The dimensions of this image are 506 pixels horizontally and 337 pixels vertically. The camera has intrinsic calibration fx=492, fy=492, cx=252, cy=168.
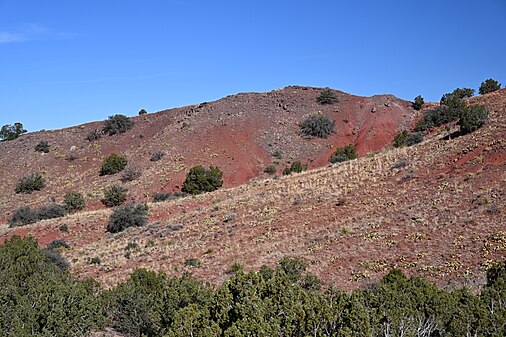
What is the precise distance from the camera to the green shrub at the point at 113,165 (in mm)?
56438

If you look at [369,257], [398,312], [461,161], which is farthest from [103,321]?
[461,161]

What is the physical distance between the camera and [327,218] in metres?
27.9

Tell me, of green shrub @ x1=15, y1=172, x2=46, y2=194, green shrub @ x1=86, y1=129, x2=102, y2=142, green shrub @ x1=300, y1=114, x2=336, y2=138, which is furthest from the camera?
green shrub @ x1=86, y1=129, x2=102, y2=142

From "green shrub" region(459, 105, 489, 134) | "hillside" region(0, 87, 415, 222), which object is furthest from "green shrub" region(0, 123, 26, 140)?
"green shrub" region(459, 105, 489, 134)

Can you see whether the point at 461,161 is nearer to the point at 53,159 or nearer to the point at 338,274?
the point at 338,274

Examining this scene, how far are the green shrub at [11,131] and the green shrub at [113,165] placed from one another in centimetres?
3373

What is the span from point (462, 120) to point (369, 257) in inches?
837

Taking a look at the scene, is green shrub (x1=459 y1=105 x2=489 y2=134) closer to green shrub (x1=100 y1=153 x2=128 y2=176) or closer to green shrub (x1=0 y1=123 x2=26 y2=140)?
green shrub (x1=100 y1=153 x2=128 y2=176)

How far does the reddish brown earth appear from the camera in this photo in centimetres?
2094

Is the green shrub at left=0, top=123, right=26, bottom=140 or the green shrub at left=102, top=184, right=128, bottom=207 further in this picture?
the green shrub at left=0, top=123, right=26, bottom=140

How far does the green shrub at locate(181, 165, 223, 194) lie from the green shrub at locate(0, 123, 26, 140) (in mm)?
49065

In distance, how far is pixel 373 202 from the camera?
93.6 feet

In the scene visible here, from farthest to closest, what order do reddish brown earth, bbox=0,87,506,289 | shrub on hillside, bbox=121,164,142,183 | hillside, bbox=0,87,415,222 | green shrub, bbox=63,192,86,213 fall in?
hillside, bbox=0,87,415,222 → shrub on hillside, bbox=121,164,142,183 → green shrub, bbox=63,192,86,213 → reddish brown earth, bbox=0,87,506,289

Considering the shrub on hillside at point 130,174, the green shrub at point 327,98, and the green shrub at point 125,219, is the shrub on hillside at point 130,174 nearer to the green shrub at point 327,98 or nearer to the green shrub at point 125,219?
the green shrub at point 125,219
